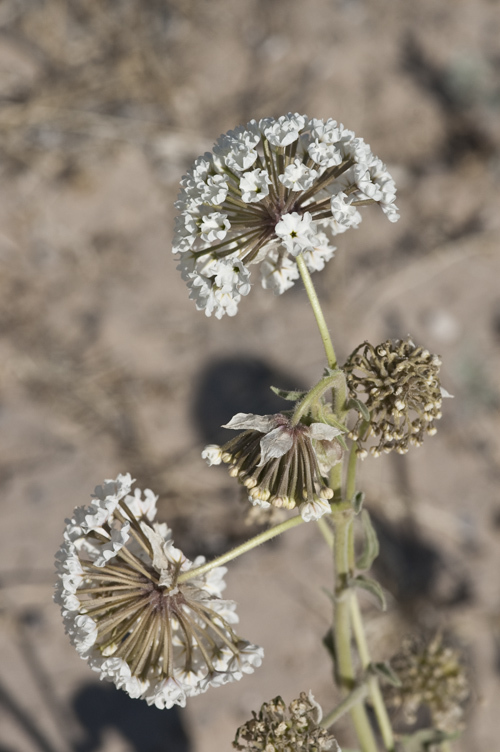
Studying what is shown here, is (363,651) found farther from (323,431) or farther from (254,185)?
(254,185)

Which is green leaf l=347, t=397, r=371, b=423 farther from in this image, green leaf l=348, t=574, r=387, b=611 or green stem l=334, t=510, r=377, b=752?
green leaf l=348, t=574, r=387, b=611

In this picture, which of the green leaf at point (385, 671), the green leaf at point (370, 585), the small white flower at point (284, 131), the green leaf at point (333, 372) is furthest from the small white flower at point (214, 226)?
the green leaf at point (385, 671)

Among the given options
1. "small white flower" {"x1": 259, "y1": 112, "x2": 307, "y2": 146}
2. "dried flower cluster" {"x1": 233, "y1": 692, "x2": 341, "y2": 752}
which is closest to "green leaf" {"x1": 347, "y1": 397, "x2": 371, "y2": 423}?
"small white flower" {"x1": 259, "y1": 112, "x2": 307, "y2": 146}

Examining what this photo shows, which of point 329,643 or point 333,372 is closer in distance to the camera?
point 333,372

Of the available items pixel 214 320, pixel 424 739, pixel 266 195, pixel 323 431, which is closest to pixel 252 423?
pixel 323 431

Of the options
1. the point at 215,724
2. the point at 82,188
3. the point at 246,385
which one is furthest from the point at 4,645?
the point at 82,188

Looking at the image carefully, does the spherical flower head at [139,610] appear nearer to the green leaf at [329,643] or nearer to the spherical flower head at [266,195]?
the green leaf at [329,643]
